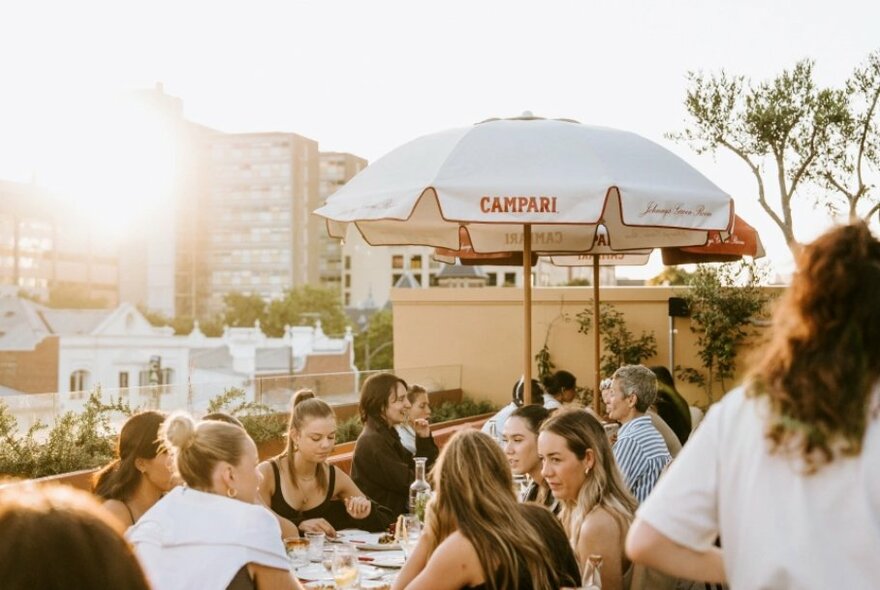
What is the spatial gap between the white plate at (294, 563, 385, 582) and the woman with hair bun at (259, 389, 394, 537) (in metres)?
0.74

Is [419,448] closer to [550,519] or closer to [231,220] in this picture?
[550,519]

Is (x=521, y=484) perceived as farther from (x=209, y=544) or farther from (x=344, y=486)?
(x=209, y=544)

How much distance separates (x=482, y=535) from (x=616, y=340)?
10.1 m

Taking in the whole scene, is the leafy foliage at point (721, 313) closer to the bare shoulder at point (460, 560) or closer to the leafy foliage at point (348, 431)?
the leafy foliage at point (348, 431)

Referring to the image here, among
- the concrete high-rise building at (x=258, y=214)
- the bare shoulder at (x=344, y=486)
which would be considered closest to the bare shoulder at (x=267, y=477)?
the bare shoulder at (x=344, y=486)

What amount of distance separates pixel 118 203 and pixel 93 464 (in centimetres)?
13332

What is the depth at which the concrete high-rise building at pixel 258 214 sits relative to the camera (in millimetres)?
137875

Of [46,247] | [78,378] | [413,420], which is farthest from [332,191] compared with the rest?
[413,420]

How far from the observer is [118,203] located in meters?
134

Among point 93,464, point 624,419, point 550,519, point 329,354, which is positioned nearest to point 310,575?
point 550,519

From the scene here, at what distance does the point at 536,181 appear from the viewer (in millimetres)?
5254

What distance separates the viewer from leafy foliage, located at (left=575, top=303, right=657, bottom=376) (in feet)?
42.5

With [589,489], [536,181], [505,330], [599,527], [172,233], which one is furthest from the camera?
[172,233]

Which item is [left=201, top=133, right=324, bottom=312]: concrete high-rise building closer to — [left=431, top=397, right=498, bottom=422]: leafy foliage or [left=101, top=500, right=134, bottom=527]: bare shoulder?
[left=431, top=397, right=498, bottom=422]: leafy foliage
